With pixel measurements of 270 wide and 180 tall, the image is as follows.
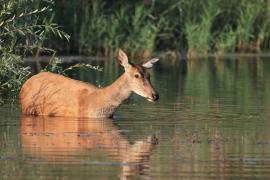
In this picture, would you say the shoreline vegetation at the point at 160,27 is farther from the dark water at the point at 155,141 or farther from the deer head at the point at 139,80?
the deer head at the point at 139,80

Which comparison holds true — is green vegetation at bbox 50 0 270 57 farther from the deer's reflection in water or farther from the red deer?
the deer's reflection in water

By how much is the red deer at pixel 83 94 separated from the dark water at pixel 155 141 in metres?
0.32

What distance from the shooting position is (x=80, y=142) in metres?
14.8

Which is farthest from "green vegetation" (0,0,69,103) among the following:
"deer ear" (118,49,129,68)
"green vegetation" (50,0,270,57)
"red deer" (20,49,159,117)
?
"green vegetation" (50,0,270,57)

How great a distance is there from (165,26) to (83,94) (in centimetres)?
1694

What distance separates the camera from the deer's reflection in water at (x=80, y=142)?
13164 millimetres

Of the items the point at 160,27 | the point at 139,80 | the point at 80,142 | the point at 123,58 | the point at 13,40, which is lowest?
the point at 80,142

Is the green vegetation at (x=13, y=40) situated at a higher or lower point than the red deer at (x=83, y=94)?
higher

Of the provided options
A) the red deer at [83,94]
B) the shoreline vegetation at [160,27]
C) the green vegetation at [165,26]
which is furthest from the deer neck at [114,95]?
the green vegetation at [165,26]

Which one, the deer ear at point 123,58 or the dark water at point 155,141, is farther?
the deer ear at point 123,58

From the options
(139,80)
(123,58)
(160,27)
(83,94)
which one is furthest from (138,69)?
(160,27)

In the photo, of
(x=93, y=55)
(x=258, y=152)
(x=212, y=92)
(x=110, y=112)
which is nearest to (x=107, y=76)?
(x=212, y=92)

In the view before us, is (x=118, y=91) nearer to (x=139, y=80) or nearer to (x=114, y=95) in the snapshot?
(x=114, y=95)

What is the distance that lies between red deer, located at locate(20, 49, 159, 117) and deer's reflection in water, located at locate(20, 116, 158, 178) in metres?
0.37
